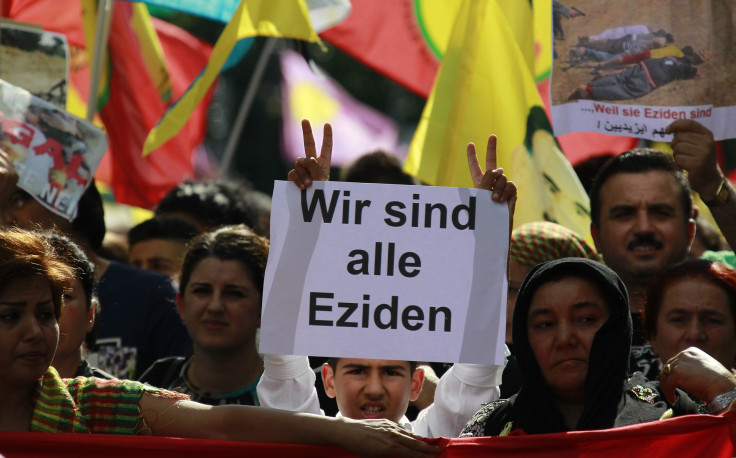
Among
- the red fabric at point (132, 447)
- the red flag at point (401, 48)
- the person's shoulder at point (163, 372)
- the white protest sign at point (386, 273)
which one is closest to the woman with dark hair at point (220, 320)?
the person's shoulder at point (163, 372)

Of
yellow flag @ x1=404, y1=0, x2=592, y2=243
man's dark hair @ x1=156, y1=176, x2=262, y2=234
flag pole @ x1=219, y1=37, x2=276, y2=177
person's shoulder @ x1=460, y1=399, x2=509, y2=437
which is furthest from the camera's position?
flag pole @ x1=219, y1=37, x2=276, y2=177

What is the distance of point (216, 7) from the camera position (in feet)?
19.8

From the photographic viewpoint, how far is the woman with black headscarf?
10.7 feet

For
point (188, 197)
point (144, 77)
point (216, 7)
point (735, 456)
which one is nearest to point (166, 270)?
point (188, 197)

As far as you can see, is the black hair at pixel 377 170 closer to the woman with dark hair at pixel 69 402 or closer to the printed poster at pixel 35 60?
the printed poster at pixel 35 60

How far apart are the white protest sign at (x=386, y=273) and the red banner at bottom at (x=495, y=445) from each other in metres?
0.32

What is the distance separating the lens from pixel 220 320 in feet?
14.4

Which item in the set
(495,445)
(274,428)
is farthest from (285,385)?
(495,445)

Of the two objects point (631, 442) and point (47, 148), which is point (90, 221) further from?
point (631, 442)

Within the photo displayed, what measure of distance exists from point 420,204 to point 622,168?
1.69m

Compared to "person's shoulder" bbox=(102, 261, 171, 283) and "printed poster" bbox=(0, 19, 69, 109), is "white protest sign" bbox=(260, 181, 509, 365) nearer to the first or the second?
"person's shoulder" bbox=(102, 261, 171, 283)

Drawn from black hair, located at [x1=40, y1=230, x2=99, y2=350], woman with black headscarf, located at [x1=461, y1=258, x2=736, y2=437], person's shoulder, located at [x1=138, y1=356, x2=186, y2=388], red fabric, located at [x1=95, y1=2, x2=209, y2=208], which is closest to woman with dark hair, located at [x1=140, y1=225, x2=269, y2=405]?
person's shoulder, located at [x1=138, y1=356, x2=186, y2=388]

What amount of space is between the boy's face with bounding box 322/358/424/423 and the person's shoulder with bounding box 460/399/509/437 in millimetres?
523

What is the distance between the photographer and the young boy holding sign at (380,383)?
3.50 m
